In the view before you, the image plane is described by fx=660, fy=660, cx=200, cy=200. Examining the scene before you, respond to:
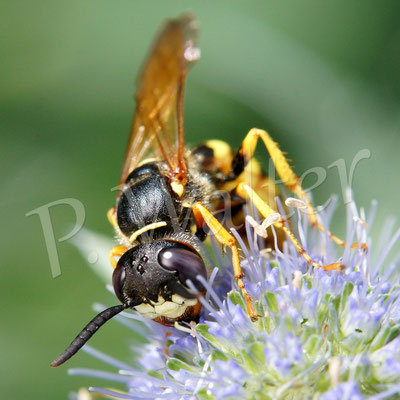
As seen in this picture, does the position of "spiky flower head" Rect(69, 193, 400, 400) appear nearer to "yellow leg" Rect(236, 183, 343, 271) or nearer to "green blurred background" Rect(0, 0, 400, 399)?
"yellow leg" Rect(236, 183, 343, 271)

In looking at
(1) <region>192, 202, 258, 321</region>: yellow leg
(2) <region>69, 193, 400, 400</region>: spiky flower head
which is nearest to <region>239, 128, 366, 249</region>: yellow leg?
(2) <region>69, 193, 400, 400</region>: spiky flower head

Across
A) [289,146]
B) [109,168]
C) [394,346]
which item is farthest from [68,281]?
[394,346]

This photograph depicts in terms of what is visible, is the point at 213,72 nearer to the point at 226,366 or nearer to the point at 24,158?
the point at 24,158

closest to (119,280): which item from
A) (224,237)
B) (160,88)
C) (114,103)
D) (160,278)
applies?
(160,278)

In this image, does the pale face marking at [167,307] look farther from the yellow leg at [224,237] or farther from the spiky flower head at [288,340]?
the yellow leg at [224,237]

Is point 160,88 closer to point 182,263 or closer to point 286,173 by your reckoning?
point 286,173

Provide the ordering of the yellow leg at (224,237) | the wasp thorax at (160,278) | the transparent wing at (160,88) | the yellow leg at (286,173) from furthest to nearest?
1. the transparent wing at (160,88)
2. the yellow leg at (286,173)
3. the yellow leg at (224,237)
4. the wasp thorax at (160,278)

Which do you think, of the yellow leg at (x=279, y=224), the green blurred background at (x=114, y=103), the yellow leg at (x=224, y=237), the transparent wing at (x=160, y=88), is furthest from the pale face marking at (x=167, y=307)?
the green blurred background at (x=114, y=103)
